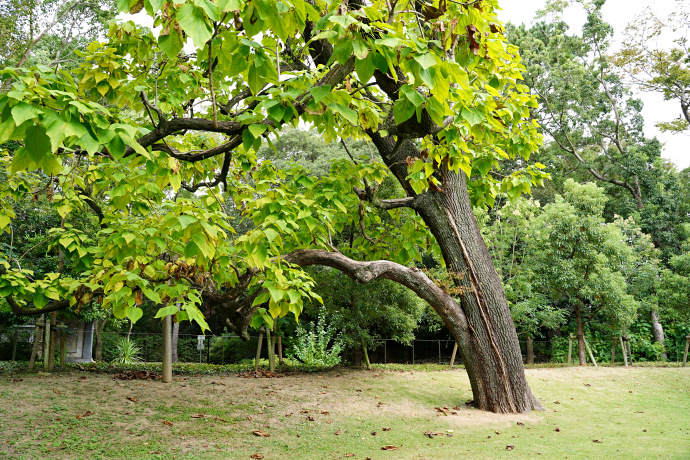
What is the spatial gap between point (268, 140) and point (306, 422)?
3680 millimetres

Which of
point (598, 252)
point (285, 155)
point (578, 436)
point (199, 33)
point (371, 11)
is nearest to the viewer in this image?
point (199, 33)

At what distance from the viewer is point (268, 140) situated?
9.85 feet

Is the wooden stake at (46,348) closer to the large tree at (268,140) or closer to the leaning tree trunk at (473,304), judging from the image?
the large tree at (268,140)

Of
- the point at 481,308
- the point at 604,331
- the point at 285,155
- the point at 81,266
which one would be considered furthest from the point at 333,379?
the point at 285,155

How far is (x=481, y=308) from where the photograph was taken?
6.21 meters

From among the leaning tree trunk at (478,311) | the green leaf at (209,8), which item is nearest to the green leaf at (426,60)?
the green leaf at (209,8)

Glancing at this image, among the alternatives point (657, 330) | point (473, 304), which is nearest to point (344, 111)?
point (473, 304)

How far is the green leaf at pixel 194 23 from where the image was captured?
1.94 metres

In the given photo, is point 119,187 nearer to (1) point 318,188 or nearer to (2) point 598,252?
(1) point 318,188

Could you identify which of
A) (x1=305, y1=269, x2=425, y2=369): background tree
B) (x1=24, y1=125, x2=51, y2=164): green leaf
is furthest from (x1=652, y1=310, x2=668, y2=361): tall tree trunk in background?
(x1=24, y1=125, x2=51, y2=164): green leaf

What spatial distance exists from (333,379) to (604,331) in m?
12.3

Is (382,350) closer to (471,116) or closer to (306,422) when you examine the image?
(306,422)

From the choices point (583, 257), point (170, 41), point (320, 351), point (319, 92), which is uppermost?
point (170, 41)

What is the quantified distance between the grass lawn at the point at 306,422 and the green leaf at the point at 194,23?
3.52m
